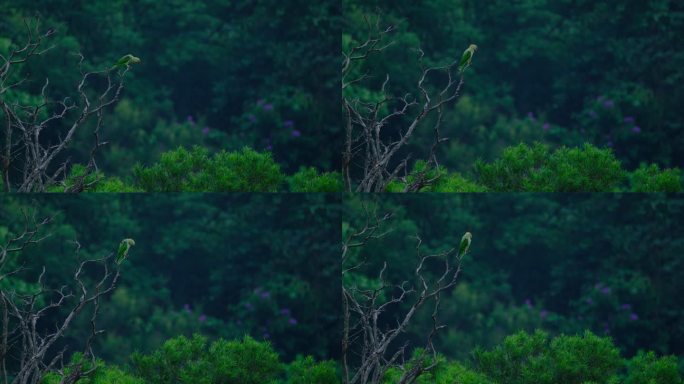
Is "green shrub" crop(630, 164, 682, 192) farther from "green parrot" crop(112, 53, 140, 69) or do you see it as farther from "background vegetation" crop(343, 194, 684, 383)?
"green parrot" crop(112, 53, 140, 69)

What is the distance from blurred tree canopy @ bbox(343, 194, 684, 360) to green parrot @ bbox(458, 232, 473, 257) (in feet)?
0.12

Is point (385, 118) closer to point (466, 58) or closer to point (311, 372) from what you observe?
point (466, 58)

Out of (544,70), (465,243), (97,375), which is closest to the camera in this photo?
(97,375)

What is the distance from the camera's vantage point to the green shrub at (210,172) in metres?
5.82

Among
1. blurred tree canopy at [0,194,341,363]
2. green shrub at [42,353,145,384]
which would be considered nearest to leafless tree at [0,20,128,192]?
blurred tree canopy at [0,194,341,363]

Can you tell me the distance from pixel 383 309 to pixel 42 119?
2247 millimetres

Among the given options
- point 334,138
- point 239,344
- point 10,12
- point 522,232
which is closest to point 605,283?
point 522,232

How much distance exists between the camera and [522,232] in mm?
5902

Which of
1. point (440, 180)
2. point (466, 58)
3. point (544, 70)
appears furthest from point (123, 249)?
point (544, 70)

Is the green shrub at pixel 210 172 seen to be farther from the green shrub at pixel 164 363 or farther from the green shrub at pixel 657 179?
the green shrub at pixel 657 179

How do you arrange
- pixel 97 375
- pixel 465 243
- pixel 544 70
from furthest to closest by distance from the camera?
pixel 544 70
pixel 465 243
pixel 97 375

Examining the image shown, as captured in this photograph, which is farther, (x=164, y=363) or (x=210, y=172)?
(x=210, y=172)

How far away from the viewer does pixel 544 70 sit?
5957 mm

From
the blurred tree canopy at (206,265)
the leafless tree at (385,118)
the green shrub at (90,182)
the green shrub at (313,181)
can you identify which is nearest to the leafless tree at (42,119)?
the green shrub at (90,182)
